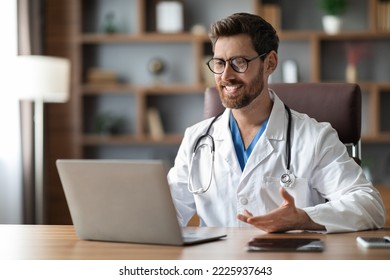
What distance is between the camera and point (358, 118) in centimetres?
259

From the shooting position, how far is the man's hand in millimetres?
1928

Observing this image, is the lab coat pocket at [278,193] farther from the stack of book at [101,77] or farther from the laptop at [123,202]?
the stack of book at [101,77]

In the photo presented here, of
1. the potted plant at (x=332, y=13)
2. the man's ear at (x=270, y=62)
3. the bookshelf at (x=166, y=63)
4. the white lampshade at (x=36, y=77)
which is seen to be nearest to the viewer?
the man's ear at (x=270, y=62)

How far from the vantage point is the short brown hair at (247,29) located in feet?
8.19

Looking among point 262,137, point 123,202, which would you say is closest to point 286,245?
point 123,202

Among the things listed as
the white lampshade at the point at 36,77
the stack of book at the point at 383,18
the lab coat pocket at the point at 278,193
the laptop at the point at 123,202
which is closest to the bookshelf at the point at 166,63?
the stack of book at the point at 383,18

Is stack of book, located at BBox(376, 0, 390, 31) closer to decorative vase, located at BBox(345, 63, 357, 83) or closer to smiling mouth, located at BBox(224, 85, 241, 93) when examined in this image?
decorative vase, located at BBox(345, 63, 357, 83)

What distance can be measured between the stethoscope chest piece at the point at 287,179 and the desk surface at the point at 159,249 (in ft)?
1.37

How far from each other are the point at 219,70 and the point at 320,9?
3377mm

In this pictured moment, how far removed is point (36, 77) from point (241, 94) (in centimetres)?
249

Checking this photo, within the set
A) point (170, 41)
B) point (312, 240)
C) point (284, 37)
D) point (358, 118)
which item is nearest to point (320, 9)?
point (284, 37)

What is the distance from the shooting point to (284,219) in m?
1.96

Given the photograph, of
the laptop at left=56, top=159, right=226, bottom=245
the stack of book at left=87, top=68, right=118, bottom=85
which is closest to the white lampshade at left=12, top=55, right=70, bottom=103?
the stack of book at left=87, top=68, right=118, bottom=85
